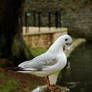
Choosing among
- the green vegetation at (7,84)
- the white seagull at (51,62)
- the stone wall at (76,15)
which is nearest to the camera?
the white seagull at (51,62)

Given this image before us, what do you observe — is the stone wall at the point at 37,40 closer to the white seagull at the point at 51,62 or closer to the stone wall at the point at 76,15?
the stone wall at the point at 76,15

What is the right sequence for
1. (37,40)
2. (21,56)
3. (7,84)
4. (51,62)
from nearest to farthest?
(51,62) → (7,84) → (21,56) → (37,40)

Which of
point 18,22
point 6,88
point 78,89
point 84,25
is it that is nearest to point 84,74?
point 78,89

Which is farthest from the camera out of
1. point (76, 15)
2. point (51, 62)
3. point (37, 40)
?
point (76, 15)

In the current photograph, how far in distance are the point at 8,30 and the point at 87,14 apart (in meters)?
15.8

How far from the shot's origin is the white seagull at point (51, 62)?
6.46ft

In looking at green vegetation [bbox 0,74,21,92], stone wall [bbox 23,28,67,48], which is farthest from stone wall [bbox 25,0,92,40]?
green vegetation [bbox 0,74,21,92]

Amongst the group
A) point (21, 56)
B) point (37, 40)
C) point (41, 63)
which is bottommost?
point (37, 40)

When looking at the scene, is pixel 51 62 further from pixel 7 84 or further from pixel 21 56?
pixel 21 56

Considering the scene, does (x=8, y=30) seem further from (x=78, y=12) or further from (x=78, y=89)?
(x=78, y=12)

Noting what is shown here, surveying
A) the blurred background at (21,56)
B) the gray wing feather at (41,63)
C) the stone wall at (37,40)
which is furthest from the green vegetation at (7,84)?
the stone wall at (37,40)

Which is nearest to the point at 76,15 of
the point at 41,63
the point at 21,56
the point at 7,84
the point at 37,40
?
the point at 37,40

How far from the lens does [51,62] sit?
208 centimetres

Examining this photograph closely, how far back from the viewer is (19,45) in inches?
313
